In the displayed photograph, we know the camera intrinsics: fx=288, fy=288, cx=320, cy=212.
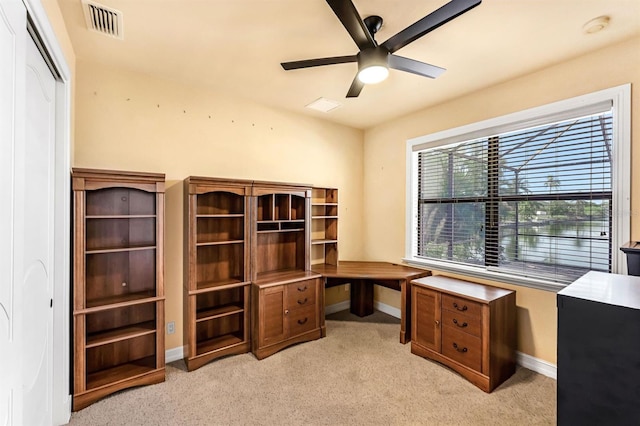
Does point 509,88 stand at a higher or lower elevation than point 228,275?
higher

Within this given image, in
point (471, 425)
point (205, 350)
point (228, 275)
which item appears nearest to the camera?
point (471, 425)

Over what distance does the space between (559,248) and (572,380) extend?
2.01m

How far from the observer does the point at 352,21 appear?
1.60 meters

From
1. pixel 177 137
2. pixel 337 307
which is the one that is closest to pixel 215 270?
pixel 177 137

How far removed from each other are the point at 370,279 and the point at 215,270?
1.73 m

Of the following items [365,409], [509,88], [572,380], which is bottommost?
[365,409]

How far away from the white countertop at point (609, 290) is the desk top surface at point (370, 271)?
195 centimetres

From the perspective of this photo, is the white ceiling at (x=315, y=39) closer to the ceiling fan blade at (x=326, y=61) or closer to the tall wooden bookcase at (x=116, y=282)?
the ceiling fan blade at (x=326, y=61)

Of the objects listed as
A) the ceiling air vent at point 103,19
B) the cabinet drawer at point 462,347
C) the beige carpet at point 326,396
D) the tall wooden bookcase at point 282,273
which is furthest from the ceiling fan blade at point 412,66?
the beige carpet at point 326,396

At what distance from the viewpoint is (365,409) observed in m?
2.13

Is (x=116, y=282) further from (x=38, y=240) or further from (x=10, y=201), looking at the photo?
(x=10, y=201)

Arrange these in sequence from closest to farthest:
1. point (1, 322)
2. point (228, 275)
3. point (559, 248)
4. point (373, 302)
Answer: point (1, 322) < point (559, 248) < point (228, 275) < point (373, 302)

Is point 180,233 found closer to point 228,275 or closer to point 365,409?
point 228,275

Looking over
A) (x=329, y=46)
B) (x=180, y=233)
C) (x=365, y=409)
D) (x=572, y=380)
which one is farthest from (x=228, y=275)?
(x=572, y=380)
